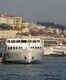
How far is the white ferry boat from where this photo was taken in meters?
52.0

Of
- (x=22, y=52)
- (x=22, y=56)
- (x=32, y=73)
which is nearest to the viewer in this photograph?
(x=32, y=73)

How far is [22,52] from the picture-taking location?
2073 inches

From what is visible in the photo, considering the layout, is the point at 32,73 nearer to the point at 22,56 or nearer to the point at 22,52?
the point at 22,56

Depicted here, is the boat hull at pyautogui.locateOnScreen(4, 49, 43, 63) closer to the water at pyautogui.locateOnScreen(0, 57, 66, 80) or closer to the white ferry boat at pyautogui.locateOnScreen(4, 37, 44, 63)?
the white ferry boat at pyautogui.locateOnScreen(4, 37, 44, 63)

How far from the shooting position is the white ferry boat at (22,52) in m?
52.0

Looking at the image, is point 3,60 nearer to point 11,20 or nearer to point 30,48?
point 30,48

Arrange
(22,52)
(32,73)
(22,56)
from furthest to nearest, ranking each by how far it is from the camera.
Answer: (22,52) → (22,56) → (32,73)

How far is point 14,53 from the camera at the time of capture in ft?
171

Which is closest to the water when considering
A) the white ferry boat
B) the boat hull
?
the boat hull

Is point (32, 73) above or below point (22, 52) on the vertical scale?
below

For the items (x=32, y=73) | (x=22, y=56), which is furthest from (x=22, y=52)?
(x=32, y=73)

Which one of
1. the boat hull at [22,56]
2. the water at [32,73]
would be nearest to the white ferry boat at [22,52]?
the boat hull at [22,56]

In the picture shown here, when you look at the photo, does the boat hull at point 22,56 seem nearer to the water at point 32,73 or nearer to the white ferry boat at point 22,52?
the white ferry boat at point 22,52

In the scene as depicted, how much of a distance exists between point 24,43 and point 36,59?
4853mm
